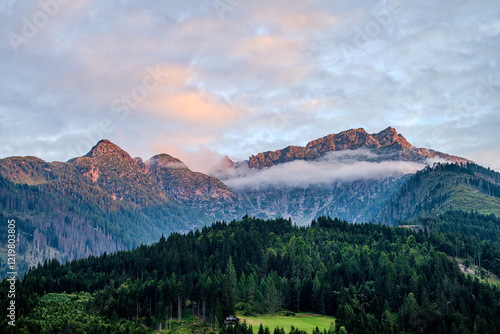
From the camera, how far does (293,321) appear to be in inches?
7131

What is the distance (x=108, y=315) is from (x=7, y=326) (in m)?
43.6

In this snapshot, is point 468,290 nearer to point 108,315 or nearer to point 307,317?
point 307,317

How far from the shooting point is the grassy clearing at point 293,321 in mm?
169875

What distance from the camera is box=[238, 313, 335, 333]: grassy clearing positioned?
557 feet

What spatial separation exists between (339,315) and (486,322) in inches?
2139

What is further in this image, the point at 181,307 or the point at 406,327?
the point at 181,307

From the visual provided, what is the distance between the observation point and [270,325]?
170 metres

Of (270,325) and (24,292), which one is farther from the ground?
(24,292)

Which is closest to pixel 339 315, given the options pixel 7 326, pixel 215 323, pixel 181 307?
pixel 215 323

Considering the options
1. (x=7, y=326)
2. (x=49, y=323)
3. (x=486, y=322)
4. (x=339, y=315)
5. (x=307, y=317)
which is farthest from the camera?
(x=307, y=317)

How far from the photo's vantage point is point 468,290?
19338cm

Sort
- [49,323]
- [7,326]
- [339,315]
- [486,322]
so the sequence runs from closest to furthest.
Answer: [7,326]
[49,323]
[486,322]
[339,315]

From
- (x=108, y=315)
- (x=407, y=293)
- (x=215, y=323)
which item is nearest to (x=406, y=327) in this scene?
(x=407, y=293)

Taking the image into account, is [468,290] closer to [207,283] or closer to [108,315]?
[207,283]
